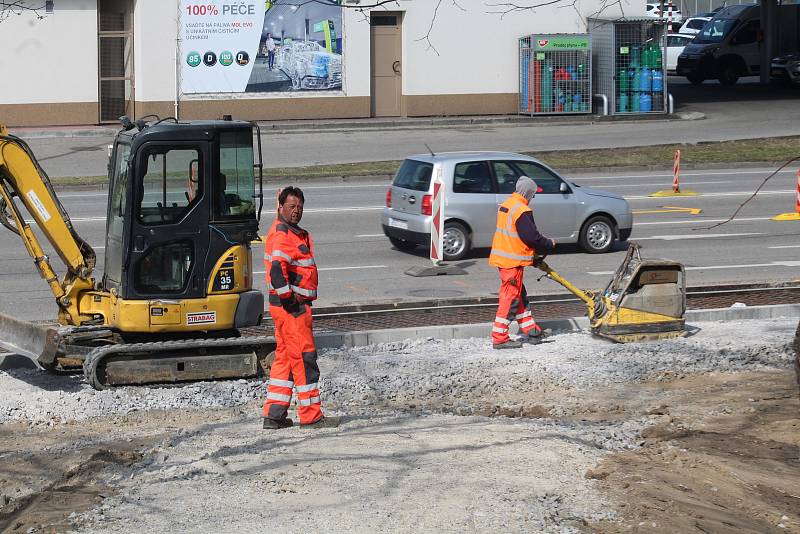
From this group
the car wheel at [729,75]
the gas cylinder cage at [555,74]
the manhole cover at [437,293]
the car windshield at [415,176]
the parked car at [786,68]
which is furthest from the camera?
the car wheel at [729,75]

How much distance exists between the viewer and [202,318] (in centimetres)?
1134

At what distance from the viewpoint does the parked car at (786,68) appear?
47281 mm

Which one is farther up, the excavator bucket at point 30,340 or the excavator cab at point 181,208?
the excavator cab at point 181,208

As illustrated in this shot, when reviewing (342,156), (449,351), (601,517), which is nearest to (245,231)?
(449,351)

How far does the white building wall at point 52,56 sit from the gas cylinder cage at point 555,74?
13.1 m

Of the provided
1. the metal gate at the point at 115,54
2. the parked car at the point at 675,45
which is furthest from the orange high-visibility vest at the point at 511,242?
the parked car at the point at 675,45

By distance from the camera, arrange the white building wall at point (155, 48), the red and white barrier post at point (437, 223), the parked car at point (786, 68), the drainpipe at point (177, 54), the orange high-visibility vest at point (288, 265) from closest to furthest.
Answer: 1. the orange high-visibility vest at point (288, 265)
2. the red and white barrier post at point (437, 223)
3. the white building wall at point (155, 48)
4. the drainpipe at point (177, 54)
5. the parked car at point (786, 68)

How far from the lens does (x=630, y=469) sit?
8453 millimetres

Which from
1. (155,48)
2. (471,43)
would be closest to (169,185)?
(155,48)

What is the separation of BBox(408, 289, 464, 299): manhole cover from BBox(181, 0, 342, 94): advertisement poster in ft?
68.1

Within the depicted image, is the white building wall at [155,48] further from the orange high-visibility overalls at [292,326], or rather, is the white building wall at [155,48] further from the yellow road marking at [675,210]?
the orange high-visibility overalls at [292,326]

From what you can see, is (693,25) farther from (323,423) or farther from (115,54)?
(323,423)

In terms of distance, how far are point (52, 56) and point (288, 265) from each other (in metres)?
27.4

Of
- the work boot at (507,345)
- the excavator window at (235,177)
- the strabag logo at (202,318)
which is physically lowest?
the work boot at (507,345)
